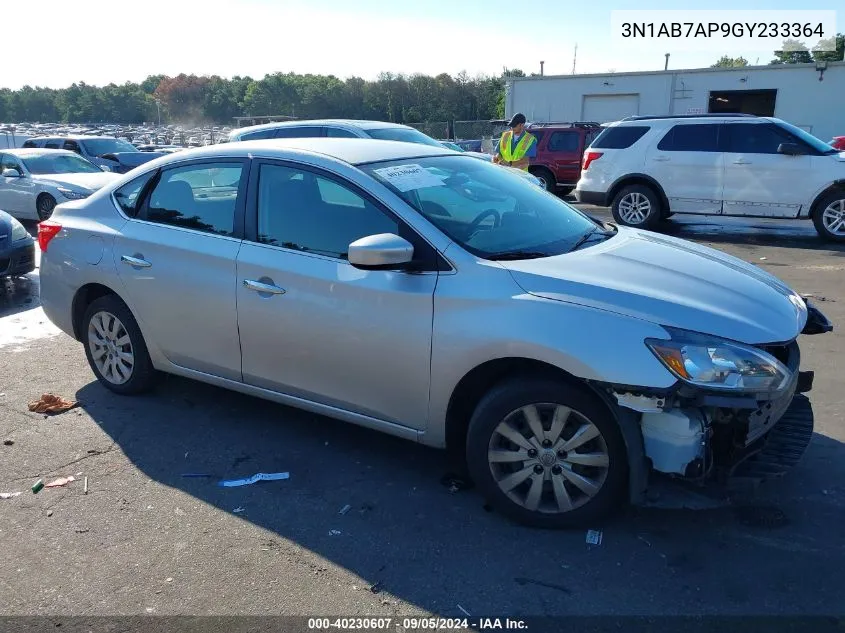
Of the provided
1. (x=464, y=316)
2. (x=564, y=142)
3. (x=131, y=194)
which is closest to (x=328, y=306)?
(x=464, y=316)

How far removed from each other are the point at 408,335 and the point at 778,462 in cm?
176

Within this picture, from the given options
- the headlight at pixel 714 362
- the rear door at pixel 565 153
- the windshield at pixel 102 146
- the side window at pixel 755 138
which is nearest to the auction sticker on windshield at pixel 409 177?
the headlight at pixel 714 362

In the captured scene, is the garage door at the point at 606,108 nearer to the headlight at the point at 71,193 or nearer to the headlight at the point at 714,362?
the headlight at the point at 71,193

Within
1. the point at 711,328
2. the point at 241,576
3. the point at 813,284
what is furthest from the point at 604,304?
the point at 813,284

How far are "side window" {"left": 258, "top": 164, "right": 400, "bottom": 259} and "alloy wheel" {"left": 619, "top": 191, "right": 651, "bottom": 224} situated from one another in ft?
30.4

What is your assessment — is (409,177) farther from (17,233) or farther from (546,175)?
(546,175)

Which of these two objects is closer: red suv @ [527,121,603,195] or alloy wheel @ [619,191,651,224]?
alloy wheel @ [619,191,651,224]

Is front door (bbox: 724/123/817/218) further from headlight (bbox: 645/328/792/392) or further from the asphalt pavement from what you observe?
headlight (bbox: 645/328/792/392)

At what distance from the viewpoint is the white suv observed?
34.3 feet

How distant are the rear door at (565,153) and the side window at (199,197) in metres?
13.8

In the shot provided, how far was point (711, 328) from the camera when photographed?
2.85m

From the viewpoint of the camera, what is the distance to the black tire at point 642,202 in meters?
11.7

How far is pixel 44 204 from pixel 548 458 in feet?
41.4

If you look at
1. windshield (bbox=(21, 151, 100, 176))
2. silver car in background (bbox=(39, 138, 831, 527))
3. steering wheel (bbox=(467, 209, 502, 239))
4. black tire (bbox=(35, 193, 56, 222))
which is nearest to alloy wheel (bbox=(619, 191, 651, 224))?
silver car in background (bbox=(39, 138, 831, 527))
